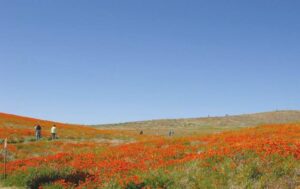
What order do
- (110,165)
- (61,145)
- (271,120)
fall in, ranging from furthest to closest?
(271,120), (61,145), (110,165)

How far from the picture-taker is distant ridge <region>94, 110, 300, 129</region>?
102544mm

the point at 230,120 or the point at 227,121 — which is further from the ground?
the point at 230,120

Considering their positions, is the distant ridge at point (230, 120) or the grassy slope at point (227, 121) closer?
the grassy slope at point (227, 121)

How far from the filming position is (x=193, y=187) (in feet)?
32.9

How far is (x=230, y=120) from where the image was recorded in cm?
10769

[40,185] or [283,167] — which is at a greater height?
[283,167]

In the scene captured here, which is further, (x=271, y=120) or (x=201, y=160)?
(x=271, y=120)

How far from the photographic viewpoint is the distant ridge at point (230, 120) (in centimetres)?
10254

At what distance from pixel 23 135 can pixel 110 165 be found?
2541cm

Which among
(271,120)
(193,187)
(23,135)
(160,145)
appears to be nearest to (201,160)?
(193,187)

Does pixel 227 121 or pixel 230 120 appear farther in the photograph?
pixel 230 120

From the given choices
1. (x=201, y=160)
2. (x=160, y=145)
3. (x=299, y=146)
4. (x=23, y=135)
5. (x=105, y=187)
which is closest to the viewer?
(x=105, y=187)

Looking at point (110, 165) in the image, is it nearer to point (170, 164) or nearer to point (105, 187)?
point (170, 164)

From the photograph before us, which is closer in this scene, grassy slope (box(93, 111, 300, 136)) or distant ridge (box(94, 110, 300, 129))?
grassy slope (box(93, 111, 300, 136))
